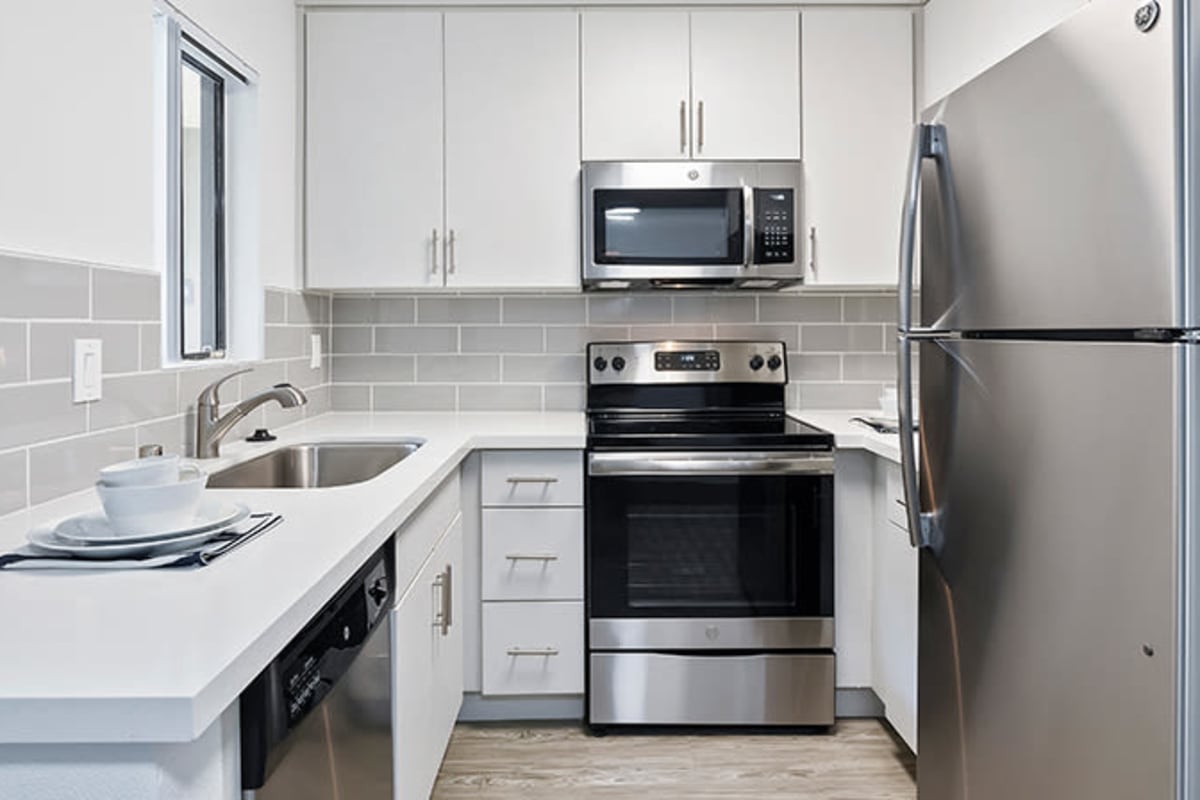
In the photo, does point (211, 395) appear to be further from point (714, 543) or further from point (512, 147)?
point (714, 543)

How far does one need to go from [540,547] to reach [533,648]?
290mm

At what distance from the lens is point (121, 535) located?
1.12m

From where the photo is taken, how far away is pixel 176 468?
1.19 metres

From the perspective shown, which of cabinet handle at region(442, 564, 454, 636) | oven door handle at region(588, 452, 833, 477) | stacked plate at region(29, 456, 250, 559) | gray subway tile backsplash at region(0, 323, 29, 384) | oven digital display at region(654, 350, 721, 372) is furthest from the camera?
oven digital display at region(654, 350, 721, 372)

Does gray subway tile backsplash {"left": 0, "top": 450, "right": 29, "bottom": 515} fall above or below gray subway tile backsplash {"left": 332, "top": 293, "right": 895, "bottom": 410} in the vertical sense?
below

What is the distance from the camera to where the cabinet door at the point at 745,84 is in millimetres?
2752

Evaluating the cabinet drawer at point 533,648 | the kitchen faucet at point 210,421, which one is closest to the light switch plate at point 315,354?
the kitchen faucet at point 210,421

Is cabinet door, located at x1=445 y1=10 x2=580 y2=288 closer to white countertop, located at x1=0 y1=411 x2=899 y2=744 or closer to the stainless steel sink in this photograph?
the stainless steel sink

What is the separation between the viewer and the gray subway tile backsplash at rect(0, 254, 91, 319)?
1352 mm

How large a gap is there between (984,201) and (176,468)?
1.24 meters

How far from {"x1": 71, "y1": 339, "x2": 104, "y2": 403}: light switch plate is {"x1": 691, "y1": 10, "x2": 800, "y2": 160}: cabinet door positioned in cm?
179

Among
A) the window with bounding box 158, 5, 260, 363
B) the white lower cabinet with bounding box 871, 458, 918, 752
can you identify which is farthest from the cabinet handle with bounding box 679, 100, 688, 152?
the window with bounding box 158, 5, 260, 363

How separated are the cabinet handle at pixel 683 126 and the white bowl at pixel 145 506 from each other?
1.99m

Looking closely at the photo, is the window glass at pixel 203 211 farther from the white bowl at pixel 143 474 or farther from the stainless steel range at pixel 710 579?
the white bowl at pixel 143 474
